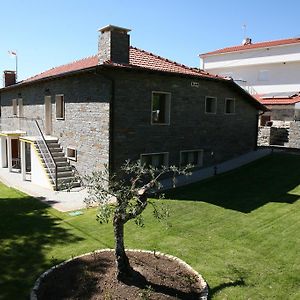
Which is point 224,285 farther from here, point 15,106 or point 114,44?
point 15,106

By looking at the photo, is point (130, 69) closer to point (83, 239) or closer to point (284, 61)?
point (83, 239)

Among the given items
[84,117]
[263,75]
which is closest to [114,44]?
[84,117]

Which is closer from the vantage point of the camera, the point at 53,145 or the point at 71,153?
the point at 71,153

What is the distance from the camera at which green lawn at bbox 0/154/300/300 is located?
6914 mm

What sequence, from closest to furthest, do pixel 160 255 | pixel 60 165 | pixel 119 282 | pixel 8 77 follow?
pixel 119 282 → pixel 160 255 → pixel 60 165 → pixel 8 77

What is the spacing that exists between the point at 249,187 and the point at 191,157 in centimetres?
406

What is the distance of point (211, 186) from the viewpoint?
14500 mm

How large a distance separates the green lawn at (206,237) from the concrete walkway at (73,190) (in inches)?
27.6

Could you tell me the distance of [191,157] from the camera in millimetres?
17438

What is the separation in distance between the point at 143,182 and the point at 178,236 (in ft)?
18.2

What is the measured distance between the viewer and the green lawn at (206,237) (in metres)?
6.91

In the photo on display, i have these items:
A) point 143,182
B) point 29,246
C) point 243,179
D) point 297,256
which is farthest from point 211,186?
point 29,246

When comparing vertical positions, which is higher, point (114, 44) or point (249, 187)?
point (114, 44)

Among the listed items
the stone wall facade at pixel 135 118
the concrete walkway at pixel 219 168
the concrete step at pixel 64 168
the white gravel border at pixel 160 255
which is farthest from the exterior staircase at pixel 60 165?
the white gravel border at pixel 160 255
